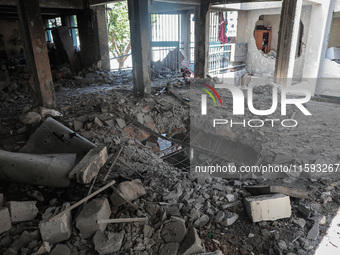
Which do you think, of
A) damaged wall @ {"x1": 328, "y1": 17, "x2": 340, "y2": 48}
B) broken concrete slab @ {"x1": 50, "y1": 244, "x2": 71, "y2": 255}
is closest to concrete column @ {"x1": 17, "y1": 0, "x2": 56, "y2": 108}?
broken concrete slab @ {"x1": 50, "y1": 244, "x2": 71, "y2": 255}

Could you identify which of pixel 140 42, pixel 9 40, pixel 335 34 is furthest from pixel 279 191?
pixel 9 40

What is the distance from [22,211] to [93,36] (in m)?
11.0

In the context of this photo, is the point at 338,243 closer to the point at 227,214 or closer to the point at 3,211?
the point at 227,214

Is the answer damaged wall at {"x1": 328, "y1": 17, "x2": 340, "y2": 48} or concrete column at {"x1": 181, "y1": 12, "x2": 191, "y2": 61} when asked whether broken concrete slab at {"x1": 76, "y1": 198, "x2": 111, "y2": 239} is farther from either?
concrete column at {"x1": 181, "y1": 12, "x2": 191, "y2": 61}

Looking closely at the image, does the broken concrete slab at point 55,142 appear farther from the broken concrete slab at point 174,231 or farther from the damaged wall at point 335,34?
the damaged wall at point 335,34

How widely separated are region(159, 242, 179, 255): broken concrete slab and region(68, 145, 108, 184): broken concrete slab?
1.36 metres

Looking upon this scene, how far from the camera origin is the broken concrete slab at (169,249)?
2807 millimetres

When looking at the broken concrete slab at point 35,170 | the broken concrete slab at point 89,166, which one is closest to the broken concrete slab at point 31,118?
the broken concrete slab at point 35,170

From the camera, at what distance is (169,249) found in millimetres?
2844

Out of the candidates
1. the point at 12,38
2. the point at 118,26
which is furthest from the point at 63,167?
the point at 118,26

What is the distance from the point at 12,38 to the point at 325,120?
55.0 feet

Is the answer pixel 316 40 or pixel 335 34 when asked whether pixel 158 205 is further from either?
pixel 335 34

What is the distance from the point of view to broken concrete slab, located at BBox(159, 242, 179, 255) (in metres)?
2.81

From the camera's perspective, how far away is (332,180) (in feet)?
13.4
